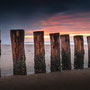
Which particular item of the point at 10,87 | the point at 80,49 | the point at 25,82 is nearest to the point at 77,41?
the point at 80,49

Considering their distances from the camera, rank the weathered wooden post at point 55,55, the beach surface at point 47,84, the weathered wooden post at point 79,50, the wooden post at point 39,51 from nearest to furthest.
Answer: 1. the beach surface at point 47,84
2. the wooden post at point 39,51
3. the weathered wooden post at point 55,55
4. the weathered wooden post at point 79,50

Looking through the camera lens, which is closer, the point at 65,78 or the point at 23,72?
the point at 65,78

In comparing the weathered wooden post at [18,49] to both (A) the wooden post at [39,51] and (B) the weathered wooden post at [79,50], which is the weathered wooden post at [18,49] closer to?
(A) the wooden post at [39,51]

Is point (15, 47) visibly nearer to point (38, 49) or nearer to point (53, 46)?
point (38, 49)

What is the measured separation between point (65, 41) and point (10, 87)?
263cm

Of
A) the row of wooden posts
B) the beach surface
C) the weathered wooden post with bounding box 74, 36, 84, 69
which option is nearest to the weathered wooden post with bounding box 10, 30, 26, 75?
the row of wooden posts

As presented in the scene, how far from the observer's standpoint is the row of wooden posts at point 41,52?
534 cm

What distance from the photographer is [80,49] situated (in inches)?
249

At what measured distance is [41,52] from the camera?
18.5ft

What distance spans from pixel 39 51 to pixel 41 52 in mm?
65

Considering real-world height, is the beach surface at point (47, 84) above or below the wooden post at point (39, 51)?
below

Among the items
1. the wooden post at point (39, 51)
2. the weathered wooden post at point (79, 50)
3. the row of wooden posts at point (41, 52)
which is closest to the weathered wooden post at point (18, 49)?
the row of wooden posts at point (41, 52)

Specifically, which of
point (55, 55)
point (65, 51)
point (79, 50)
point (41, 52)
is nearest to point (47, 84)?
point (41, 52)

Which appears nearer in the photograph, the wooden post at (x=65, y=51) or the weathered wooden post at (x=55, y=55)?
the weathered wooden post at (x=55, y=55)
